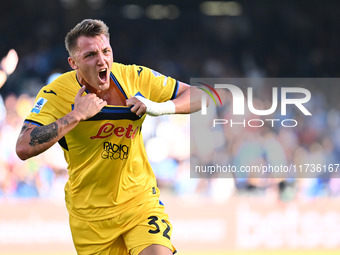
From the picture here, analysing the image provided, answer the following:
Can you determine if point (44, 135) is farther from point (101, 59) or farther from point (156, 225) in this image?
point (156, 225)

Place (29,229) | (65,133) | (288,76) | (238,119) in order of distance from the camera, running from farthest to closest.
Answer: (288,76)
(238,119)
(29,229)
(65,133)

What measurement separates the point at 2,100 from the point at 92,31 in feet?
20.3

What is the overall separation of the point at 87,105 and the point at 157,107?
0.63m

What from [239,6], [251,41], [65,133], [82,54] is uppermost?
[239,6]

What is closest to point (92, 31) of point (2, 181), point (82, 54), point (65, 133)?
point (82, 54)

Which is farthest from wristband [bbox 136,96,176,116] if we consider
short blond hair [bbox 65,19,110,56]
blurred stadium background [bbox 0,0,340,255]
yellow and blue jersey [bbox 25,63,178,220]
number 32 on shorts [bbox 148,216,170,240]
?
blurred stadium background [bbox 0,0,340,255]

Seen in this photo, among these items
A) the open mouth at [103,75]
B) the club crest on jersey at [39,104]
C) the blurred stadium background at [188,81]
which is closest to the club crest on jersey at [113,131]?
the open mouth at [103,75]

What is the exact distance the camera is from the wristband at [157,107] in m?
4.68

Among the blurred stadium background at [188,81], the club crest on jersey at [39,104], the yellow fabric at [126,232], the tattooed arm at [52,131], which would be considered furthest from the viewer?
the blurred stadium background at [188,81]

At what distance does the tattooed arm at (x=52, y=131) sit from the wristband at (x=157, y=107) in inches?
17.2

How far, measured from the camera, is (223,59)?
12.9 meters

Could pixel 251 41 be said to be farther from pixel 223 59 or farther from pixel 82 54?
pixel 82 54

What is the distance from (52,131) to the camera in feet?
14.2

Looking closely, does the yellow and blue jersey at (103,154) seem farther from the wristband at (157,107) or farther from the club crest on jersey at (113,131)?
the wristband at (157,107)
